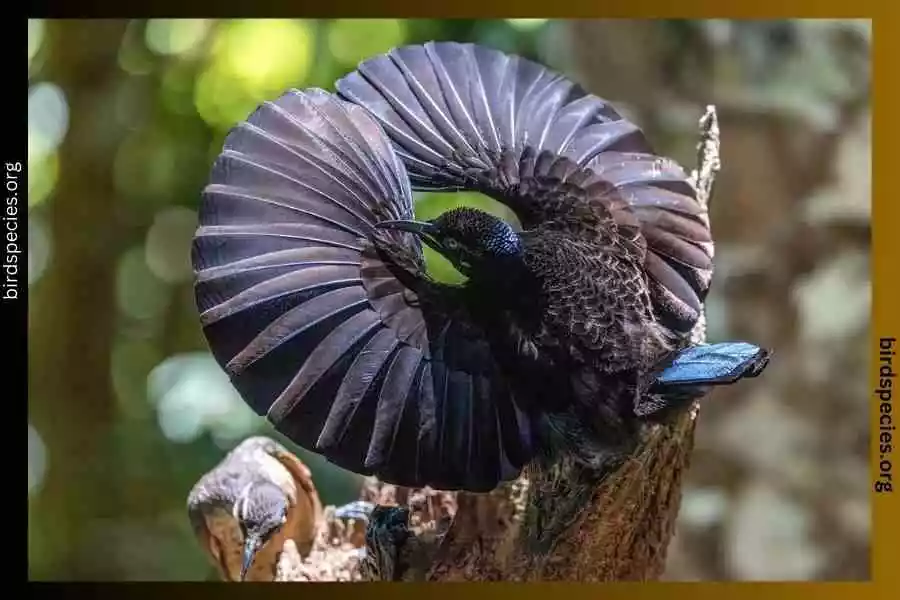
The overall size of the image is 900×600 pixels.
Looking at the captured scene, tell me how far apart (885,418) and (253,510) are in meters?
0.82

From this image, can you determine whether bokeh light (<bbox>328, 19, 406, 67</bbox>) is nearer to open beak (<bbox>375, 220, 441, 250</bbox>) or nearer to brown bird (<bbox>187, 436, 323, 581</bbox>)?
open beak (<bbox>375, 220, 441, 250</bbox>)

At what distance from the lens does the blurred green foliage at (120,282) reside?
1028 millimetres

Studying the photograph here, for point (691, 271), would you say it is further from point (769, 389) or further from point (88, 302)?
point (88, 302)

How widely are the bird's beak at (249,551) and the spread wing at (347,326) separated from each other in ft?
1.01

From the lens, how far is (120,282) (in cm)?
107

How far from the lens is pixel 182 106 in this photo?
104 centimetres

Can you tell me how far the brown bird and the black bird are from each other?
21cm

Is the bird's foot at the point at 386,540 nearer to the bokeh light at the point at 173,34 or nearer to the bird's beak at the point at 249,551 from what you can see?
the bird's beak at the point at 249,551

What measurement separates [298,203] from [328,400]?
201 millimetres
